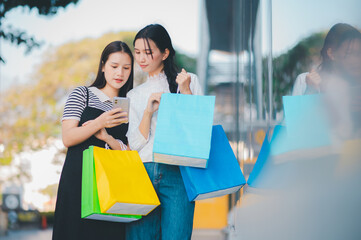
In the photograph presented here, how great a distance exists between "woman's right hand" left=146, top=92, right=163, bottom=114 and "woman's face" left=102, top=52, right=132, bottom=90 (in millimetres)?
315

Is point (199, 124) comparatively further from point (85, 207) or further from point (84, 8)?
point (84, 8)

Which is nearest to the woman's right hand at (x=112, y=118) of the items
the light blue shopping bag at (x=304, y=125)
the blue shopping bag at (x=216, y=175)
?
the blue shopping bag at (x=216, y=175)

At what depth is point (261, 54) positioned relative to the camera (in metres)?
2.95

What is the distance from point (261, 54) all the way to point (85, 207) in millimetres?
1603

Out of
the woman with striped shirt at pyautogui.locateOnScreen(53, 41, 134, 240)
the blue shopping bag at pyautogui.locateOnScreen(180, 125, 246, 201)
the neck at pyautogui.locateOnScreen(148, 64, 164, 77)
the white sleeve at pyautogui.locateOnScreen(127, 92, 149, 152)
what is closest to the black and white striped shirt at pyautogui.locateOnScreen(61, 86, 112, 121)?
the woman with striped shirt at pyautogui.locateOnScreen(53, 41, 134, 240)

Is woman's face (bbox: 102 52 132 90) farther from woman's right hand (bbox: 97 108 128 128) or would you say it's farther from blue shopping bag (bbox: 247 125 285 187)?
blue shopping bag (bbox: 247 125 285 187)

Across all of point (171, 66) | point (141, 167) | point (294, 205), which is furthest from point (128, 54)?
point (294, 205)

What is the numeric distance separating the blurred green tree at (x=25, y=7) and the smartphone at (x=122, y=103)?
182cm

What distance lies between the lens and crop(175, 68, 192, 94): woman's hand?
1.99 m

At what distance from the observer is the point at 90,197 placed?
1898 mm

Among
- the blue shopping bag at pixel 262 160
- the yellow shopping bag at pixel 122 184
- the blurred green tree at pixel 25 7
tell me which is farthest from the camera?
the blurred green tree at pixel 25 7

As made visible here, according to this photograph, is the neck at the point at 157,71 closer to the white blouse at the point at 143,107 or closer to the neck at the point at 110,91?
the white blouse at the point at 143,107

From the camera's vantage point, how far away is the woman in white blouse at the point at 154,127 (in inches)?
77.8

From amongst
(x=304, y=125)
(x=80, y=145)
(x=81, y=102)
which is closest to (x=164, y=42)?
(x=81, y=102)
